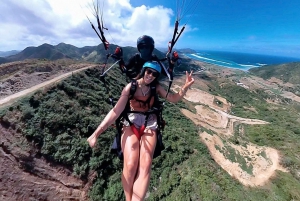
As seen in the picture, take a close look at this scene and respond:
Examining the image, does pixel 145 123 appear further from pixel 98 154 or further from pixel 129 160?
pixel 98 154

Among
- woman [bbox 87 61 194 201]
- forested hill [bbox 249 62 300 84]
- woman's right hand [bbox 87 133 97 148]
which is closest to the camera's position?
woman [bbox 87 61 194 201]

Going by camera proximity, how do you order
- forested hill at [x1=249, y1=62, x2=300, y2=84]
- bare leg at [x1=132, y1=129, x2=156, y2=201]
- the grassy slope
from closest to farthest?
bare leg at [x1=132, y1=129, x2=156, y2=201], the grassy slope, forested hill at [x1=249, y1=62, x2=300, y2=84]

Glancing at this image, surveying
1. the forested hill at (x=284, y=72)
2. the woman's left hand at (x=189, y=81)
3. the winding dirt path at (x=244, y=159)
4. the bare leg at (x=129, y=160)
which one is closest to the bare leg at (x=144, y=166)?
the bare leg at (x=129, y=160)

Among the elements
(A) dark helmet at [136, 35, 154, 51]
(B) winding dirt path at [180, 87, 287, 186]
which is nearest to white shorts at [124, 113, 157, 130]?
(A) dark helmet at [136, 35, 154, 51]

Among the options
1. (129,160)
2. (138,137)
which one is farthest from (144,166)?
(138,137)

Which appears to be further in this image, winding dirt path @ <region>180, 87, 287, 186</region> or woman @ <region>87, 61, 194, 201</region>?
winding dirt path @ <region>180, 87, 287, 186</region>

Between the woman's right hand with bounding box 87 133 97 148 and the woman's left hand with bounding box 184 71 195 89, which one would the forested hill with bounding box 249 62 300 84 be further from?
the woman's right hand with bounding box 87 133 97 148

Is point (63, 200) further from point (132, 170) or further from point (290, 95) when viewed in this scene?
point (290, 95)
